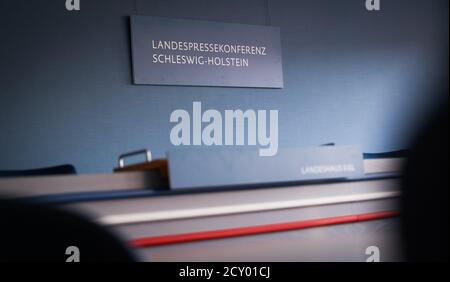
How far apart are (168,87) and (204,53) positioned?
0.41 meters

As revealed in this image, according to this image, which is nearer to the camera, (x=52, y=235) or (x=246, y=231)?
(x=52, y=235)

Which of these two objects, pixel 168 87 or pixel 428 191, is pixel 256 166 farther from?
pixel 168 87

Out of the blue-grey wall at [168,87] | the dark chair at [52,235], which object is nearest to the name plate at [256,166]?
the dark chair at [52,235]

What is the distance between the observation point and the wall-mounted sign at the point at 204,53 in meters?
4.27

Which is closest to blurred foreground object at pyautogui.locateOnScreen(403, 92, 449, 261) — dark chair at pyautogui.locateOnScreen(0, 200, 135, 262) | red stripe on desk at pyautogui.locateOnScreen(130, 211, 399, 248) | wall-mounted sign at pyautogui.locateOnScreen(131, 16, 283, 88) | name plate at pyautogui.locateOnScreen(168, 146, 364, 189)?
dark chair at pyautogui.locateOnScreen(0, 200, 135, 262)

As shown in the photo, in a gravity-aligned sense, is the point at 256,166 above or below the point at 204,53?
below

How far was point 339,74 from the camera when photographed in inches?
194

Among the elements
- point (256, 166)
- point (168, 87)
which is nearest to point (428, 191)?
point (256, 166)

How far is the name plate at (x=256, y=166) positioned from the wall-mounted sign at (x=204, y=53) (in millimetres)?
2797

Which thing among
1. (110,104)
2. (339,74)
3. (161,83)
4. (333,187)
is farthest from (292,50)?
(333,187)

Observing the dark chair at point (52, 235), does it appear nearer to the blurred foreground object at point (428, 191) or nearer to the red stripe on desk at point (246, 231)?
the blurred foreground object at point (428, 191)

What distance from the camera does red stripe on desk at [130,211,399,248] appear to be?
1390mm

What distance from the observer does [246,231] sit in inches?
58.7
